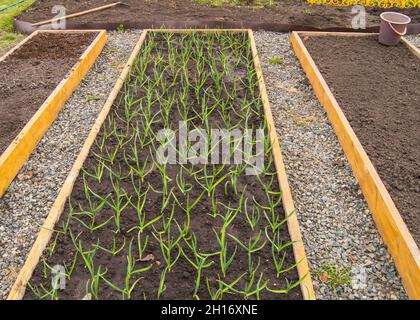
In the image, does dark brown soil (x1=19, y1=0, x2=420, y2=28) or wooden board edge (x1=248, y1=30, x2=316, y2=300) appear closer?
wooden board edge (x1=248, y1=30, x2=316, y2=300)

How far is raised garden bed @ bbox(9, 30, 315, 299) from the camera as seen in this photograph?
7.82 feet

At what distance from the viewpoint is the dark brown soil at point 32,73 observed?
3.75m

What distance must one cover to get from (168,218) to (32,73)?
8.78ft

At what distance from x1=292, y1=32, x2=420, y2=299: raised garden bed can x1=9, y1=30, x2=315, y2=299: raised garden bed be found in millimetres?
595

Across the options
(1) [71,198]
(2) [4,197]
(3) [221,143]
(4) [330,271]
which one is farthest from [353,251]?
(2) [4,197]

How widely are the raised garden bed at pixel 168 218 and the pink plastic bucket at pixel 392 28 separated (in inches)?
77.0

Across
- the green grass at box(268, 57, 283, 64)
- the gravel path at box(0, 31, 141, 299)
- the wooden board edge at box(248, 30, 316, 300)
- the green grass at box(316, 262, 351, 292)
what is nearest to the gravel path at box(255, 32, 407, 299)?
the green grass at box(316, 262, 351, 292)

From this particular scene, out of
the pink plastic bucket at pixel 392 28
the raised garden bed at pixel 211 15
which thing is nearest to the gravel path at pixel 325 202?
the pink plastic bucket at pixel 392 28

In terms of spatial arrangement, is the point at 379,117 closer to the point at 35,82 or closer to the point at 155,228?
the point at 155,228

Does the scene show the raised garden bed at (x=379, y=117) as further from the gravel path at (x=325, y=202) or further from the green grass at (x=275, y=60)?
the green grass at (x=275, y=60)

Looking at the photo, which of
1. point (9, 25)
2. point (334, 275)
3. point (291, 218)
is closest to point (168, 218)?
point (291, 218)

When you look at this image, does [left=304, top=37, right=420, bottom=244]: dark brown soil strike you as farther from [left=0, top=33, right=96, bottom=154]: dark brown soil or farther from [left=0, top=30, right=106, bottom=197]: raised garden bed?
[left=0, top=33, right=96, bottom=154]: dark brown soil

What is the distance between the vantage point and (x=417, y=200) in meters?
2.88
